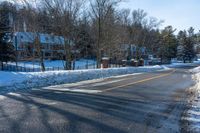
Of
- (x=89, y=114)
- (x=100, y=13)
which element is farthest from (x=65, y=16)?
(x=89, y=114)

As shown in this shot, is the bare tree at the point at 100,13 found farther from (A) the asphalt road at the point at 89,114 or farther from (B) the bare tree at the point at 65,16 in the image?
(A) the asphalt road at the point at 89,114

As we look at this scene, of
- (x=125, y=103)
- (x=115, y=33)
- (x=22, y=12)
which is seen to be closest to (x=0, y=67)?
(x=22, y=12)

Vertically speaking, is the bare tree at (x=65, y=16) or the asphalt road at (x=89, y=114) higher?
the bare tree at (x=65, y=16)

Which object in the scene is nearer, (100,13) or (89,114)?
(89,114)

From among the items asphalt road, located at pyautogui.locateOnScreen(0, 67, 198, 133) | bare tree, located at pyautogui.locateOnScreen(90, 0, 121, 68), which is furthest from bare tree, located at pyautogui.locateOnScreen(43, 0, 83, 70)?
asphalt road, located at pyautogui.locateOnScreen(0, 67, 198, 133)

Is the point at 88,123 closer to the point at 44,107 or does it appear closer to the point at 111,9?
the point at 44,107

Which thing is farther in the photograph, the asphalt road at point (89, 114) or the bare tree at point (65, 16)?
the bare tree at point (65, 16)

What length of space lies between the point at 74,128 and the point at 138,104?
4136 mm

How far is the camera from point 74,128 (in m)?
6.93

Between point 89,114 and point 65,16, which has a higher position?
→ point 65,16

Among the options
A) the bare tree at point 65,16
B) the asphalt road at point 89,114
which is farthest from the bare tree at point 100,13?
the asphalt road at point 89,114

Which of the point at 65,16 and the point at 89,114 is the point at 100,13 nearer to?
the point at 65,16

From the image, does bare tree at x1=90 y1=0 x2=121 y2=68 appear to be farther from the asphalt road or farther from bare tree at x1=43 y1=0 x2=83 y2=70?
the asphalt road

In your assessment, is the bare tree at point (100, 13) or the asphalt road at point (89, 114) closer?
the asphalt road at point (89, 114)
